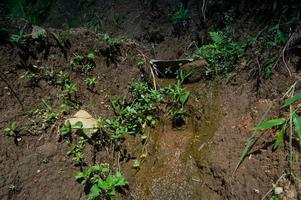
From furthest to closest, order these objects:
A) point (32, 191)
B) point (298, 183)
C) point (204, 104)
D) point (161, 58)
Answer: point (161, 58), point (204, 104), point (32, 191), point (298, 183)

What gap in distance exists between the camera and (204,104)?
2922 millimetres

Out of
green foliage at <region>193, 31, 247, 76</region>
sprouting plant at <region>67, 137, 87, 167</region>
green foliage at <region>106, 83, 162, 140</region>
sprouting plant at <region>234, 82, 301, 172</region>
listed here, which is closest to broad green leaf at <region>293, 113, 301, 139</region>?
sprouting plant at <region>234, 82, 301, 172</region>

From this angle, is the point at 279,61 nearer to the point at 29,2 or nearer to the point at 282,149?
the point at 282,149

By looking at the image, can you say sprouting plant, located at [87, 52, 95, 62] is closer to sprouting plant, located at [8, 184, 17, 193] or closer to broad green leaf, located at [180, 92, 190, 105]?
broad green leaf, located at [180, 92, 190, 105]

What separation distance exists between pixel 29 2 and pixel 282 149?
3.81m

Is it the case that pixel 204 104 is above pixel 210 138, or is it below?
above

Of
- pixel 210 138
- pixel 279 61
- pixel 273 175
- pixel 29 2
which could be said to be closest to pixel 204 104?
pixel 210 138

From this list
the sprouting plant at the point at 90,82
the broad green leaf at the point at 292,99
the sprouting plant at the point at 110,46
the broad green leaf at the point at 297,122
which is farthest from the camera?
the sprouting plant at the point at 110,46

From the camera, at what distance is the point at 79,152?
2.65 m

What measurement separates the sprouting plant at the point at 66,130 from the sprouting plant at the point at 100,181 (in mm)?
391

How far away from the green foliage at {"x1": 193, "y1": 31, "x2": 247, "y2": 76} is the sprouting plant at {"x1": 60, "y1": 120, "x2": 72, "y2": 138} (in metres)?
1.52

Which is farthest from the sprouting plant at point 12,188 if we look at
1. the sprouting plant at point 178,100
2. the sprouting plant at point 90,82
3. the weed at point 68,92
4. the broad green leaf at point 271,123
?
the broad green leaf at point 271,123

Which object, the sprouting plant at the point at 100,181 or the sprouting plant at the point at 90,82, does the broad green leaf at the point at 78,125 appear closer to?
the sprouting plant at the point at 100,181

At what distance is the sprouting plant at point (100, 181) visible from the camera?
2.43 m
